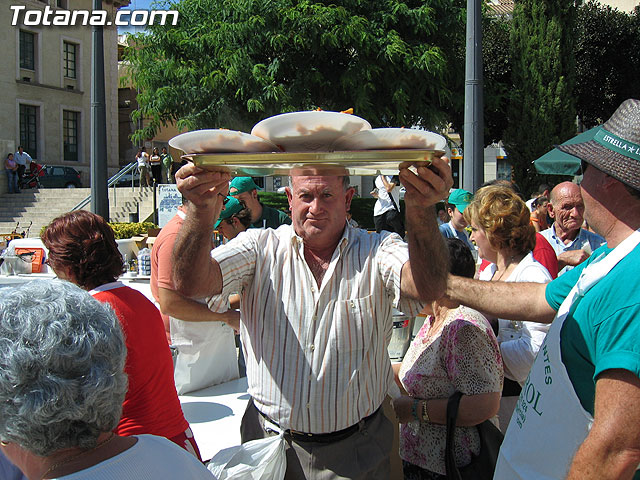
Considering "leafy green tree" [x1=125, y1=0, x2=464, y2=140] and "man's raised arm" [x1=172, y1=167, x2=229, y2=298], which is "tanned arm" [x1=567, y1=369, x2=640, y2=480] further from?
"leafy green tree" [x1=125, y1=0, x2=464, y2=140]

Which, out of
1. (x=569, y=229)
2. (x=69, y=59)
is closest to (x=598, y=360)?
(x=569, y=229)

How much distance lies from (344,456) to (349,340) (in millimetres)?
428

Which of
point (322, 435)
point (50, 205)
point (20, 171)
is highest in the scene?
point (20, 171)

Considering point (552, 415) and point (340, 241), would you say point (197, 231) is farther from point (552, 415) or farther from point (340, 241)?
point (552, 415)

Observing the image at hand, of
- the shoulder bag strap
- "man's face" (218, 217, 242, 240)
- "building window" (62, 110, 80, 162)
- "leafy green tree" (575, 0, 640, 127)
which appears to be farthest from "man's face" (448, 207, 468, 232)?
"building window" (62, 110, 80, 162)

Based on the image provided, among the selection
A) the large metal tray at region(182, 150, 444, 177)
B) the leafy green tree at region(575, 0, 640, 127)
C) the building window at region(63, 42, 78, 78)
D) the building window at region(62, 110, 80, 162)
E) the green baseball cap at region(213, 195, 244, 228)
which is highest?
the building window at region(63, 42, 78, 78)

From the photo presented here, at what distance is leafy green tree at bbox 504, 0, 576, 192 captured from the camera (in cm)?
1697

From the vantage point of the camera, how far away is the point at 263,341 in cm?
206

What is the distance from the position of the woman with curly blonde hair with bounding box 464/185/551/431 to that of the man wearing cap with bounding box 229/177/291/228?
2.33 metres

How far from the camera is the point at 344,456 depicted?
1991 mm

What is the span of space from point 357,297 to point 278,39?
14142 millimetres

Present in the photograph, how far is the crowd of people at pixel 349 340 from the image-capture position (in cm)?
119

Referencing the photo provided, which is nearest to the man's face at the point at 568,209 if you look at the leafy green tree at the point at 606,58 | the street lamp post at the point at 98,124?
the street lamp post at the point at 98,124

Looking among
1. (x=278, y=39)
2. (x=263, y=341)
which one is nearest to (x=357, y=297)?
(x=263, y=341)
